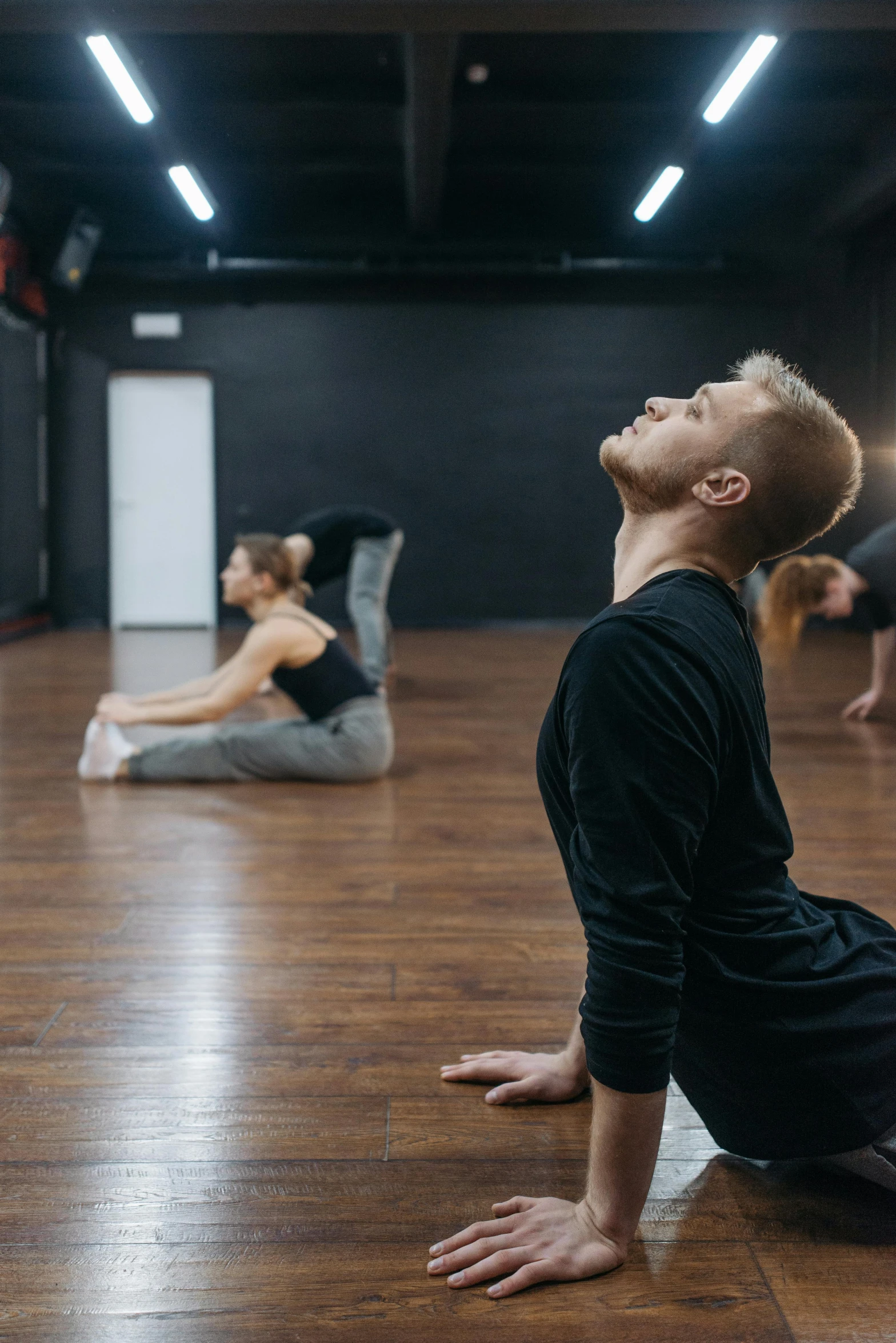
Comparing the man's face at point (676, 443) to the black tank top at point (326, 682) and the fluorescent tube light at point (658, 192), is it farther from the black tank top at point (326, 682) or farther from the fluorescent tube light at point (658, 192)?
the fluorescent tube light at point (658, 192)

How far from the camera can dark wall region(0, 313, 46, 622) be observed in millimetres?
9195

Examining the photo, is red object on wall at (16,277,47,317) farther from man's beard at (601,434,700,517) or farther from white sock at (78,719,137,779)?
man's beard at (601,434,700,517)

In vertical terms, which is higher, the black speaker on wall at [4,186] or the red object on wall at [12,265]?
the black speaker on wall at [4,186]

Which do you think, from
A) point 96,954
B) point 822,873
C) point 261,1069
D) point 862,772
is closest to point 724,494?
point 261,1069

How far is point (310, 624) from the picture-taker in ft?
12.8

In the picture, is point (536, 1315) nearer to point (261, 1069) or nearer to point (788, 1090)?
point (788, 1090)

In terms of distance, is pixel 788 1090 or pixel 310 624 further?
pixel 310 624

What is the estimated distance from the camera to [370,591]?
5867 mm

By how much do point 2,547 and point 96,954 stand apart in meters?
7.67

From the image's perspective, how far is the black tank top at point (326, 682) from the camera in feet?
12.9

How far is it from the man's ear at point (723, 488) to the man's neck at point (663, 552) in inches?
1.8

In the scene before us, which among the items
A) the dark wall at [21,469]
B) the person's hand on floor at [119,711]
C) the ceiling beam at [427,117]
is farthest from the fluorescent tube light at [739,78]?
the dark wall at [21,469]

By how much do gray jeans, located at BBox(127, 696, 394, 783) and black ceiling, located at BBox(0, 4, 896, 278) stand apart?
3779 mm

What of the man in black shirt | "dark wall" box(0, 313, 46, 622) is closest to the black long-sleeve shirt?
the man in black shirt
